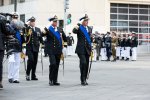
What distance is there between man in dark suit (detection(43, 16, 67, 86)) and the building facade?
28.9 meters

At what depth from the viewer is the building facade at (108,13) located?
143 ft

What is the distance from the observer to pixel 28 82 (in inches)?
592

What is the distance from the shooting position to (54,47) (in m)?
14.3

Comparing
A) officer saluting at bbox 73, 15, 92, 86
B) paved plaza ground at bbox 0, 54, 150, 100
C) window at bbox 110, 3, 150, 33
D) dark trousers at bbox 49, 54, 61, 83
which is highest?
window at bbox 110, 3, 150, 33

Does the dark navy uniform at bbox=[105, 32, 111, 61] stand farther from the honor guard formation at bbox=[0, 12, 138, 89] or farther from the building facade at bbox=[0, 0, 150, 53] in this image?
the building facade at bbox=[0, 0, 150, 53]

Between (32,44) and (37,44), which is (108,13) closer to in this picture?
(37,44)

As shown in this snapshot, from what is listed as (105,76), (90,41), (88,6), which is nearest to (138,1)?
(88,6)

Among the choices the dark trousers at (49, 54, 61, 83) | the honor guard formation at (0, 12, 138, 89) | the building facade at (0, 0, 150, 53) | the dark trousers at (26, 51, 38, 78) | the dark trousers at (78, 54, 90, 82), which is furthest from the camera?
the building facade at (0, 0, 150, 53)

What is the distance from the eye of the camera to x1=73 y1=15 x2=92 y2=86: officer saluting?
14047 mm

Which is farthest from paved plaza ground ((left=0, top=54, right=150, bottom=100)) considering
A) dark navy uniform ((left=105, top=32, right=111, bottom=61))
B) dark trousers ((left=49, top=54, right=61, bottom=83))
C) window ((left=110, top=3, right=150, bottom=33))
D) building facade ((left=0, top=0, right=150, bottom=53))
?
window ((left=110, top=3, right=150, bottom=33))

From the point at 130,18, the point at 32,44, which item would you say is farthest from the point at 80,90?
the point at 130,18

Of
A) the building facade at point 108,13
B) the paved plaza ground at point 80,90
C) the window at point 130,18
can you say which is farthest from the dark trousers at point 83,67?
the window at point 130,18

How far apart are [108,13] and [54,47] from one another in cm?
3020

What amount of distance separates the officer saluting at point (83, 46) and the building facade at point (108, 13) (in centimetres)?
2892
